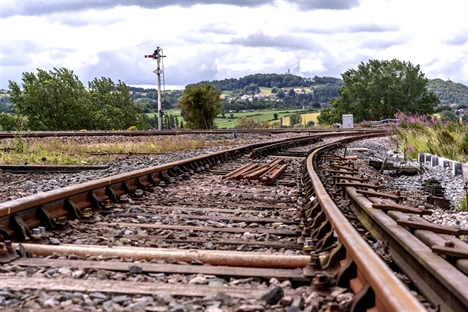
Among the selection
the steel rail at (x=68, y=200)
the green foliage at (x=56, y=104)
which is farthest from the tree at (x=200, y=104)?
the steel rail at (x=68, y=200)

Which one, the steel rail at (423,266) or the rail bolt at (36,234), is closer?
the steel rail at (423,266)

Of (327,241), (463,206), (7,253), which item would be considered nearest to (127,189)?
(7,253)

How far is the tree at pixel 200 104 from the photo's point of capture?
172 feet

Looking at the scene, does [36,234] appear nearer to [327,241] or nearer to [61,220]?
[61,220]

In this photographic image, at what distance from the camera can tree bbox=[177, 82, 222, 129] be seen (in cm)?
5238

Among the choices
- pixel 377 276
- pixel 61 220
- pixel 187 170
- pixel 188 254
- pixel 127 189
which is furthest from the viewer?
pixel 187 170

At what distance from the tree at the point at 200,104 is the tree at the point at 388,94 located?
2497 cm

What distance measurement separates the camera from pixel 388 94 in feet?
235

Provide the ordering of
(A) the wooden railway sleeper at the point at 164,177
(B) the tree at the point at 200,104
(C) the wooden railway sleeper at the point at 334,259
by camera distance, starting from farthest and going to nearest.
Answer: (B) the tree at the point at 200,104 → (A) the wooden railway sleeper at the point at 164,177 → (C) the wooden railway sleeper at the point at 334,259

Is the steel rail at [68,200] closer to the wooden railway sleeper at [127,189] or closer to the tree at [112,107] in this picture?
the wooden railway sleeper at [127,189]

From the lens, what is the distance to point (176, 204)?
280 inches

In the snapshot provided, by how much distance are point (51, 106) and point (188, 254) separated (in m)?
59.5

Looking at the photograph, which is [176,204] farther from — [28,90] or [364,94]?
[364,94]

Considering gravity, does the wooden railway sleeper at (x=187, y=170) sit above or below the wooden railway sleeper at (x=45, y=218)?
below
